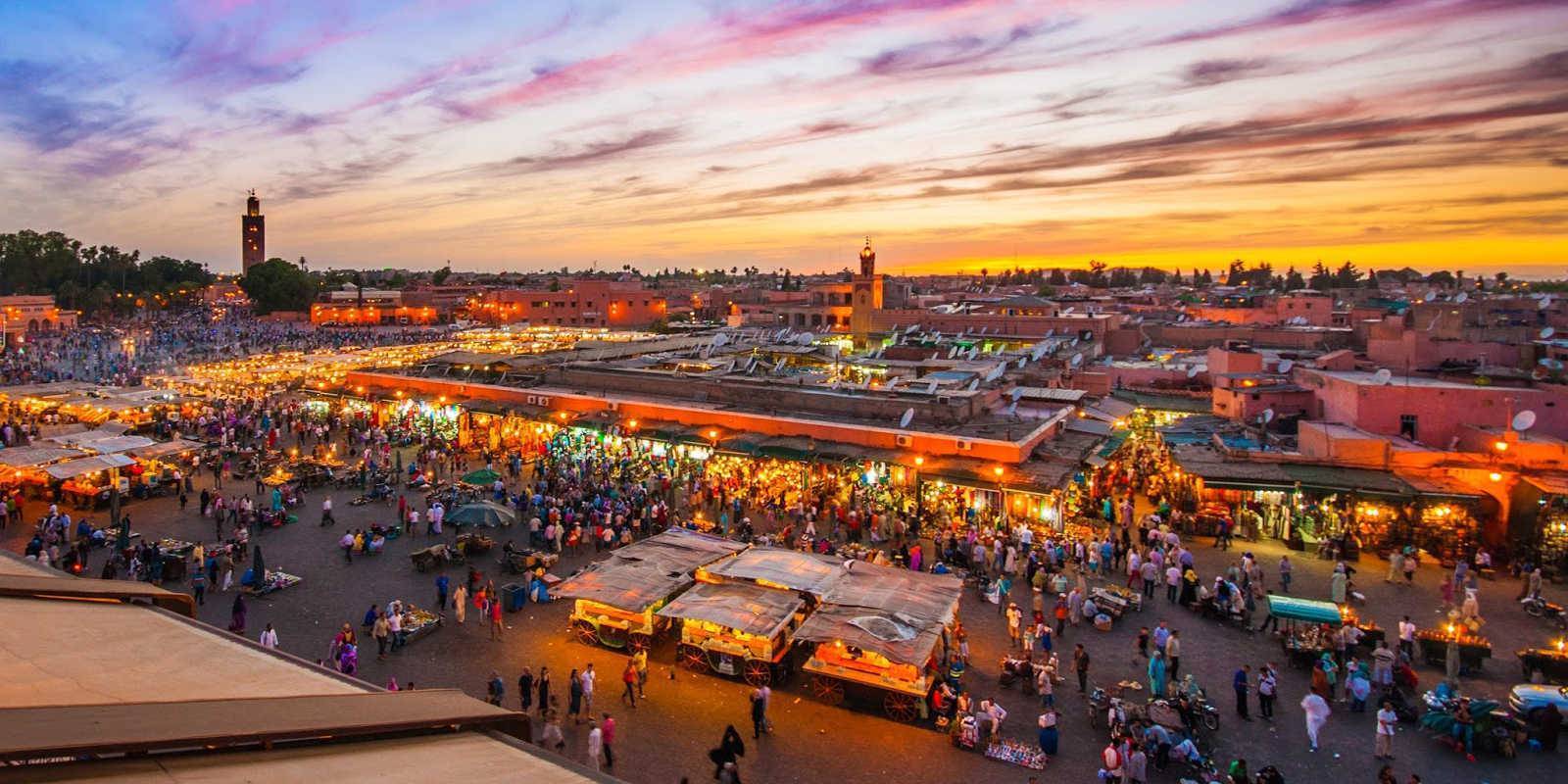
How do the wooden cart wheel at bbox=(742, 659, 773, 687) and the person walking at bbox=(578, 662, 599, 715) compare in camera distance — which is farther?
the wooden cart wheel at bbox=(742, 659, 773, 687)

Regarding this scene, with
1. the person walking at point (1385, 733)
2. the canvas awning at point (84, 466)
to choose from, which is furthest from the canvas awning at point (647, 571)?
the canvas awning at point (84, 466)

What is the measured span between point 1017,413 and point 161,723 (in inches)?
855

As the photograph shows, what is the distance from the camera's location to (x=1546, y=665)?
11898 millimetres

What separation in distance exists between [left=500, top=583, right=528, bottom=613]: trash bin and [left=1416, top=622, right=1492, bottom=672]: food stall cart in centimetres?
1460

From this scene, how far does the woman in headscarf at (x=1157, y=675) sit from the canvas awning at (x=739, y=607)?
16.6 feet

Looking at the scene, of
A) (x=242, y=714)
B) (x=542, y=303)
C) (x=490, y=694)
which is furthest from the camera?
(x=542, y=303)

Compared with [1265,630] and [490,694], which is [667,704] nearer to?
[490,694]

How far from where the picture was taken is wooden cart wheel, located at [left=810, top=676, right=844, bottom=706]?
11.5 metres

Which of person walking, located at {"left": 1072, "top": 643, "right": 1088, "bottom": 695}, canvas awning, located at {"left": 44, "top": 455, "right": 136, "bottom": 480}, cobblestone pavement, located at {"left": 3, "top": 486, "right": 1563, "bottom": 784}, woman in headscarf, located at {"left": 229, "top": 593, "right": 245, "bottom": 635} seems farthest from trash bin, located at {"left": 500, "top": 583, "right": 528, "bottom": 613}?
canvas awning, located at {"left": 44, "top": 455, "right": 136, "bottom": 480}

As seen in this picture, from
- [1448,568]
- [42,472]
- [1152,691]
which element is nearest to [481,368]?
[42,472]

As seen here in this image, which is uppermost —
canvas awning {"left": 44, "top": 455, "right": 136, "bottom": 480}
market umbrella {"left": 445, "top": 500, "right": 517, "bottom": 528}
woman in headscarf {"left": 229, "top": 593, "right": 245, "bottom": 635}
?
canvas awning {"left": 44, "top": 455, "right": 136, "bottom": 480}

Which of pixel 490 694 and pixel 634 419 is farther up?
pixel 634 419

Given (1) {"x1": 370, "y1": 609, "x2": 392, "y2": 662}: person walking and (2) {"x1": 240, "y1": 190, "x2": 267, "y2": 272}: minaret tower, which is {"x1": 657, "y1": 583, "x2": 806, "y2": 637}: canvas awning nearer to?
(1) {"x1": 370, "y1": 609, "x2": 392, "y2": 662}: person walking

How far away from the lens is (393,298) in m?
93.0
